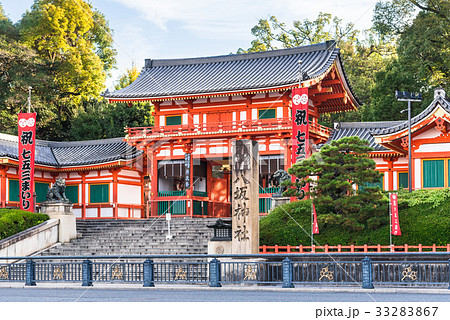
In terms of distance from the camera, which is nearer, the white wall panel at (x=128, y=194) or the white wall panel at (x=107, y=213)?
the white wall panel at (x=107, y=213)

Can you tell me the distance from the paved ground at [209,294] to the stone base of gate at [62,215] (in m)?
9.03

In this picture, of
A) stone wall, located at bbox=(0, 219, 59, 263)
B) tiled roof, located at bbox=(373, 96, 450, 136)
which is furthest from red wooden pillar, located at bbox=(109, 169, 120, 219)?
tiled roof, located at bbox=(373, 96, 450, 136)

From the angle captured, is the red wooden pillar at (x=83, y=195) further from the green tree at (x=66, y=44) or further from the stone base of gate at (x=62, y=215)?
the green tree at (x=66, y=44)

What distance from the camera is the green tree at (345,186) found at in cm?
2284

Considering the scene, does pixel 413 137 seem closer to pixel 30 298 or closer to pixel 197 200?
pixel 197 200

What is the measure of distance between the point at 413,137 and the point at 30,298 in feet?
61.6

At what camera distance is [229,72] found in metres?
38.9

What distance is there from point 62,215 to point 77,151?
37.4 ft

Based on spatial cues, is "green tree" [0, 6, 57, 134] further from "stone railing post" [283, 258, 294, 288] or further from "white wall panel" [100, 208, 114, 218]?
"stone railing post" [283, 258, 294, 288]

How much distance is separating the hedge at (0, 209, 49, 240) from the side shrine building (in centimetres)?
634

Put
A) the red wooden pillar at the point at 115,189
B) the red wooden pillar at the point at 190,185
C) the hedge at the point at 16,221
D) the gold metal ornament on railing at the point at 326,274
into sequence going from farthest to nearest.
Answer: the red wooden pillar at the point at 115,189 < the red wooden pillar at the point at 190,185 < the hedge at the point at 16,221 < the gold metal ornament on railing at the point at 326,274

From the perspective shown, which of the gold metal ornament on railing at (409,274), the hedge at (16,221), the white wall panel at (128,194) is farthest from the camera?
the white wall panel at (128,194)

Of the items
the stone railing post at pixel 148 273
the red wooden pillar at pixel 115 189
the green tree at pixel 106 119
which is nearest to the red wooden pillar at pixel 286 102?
the red wooden pillar at pixel 115 189

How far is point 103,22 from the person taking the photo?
54750 millimetres
